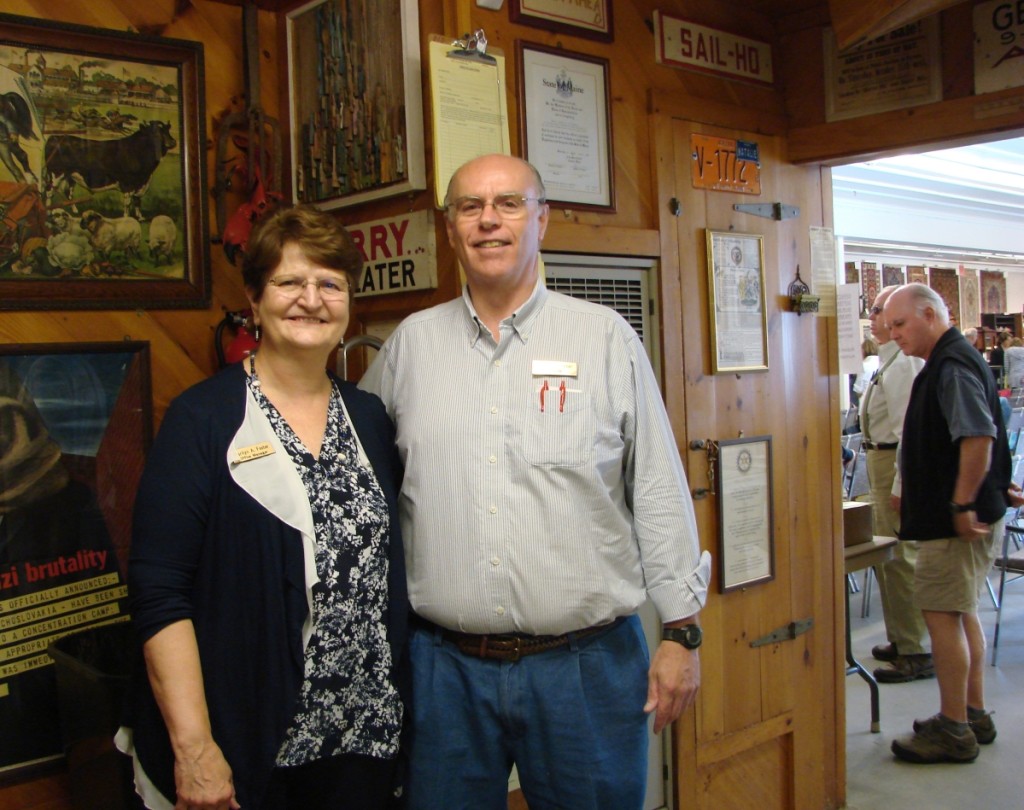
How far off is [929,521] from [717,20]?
205cm

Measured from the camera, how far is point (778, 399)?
3.02 m

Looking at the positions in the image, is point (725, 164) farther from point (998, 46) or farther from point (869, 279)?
point (869, 279)

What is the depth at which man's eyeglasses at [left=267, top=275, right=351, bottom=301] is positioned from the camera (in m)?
1.61

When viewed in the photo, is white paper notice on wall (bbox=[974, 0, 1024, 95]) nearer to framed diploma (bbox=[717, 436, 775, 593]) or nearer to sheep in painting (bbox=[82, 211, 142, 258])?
framed diploma (bbox=[717, 436, 775, 593])

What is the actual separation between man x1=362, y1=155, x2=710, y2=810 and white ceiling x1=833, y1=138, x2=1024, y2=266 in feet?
23.6

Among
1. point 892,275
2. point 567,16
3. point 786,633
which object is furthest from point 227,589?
point 892,275

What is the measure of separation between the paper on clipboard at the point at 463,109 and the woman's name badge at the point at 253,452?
30.5 inches

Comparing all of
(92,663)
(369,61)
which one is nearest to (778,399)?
(369,61)

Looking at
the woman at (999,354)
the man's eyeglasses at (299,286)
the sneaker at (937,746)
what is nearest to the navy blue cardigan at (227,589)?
the man's eyeglasses at (299,286)

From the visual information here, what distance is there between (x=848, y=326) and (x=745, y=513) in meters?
0.87

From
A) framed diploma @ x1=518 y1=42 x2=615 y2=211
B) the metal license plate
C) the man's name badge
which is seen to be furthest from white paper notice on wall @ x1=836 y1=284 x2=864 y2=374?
the man's name badge

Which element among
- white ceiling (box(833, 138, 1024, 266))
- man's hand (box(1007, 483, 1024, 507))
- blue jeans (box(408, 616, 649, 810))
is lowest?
blue jeans (box(408, 616, 649, 810))

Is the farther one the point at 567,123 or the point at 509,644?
the point at 567,123

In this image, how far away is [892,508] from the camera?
453 cm
